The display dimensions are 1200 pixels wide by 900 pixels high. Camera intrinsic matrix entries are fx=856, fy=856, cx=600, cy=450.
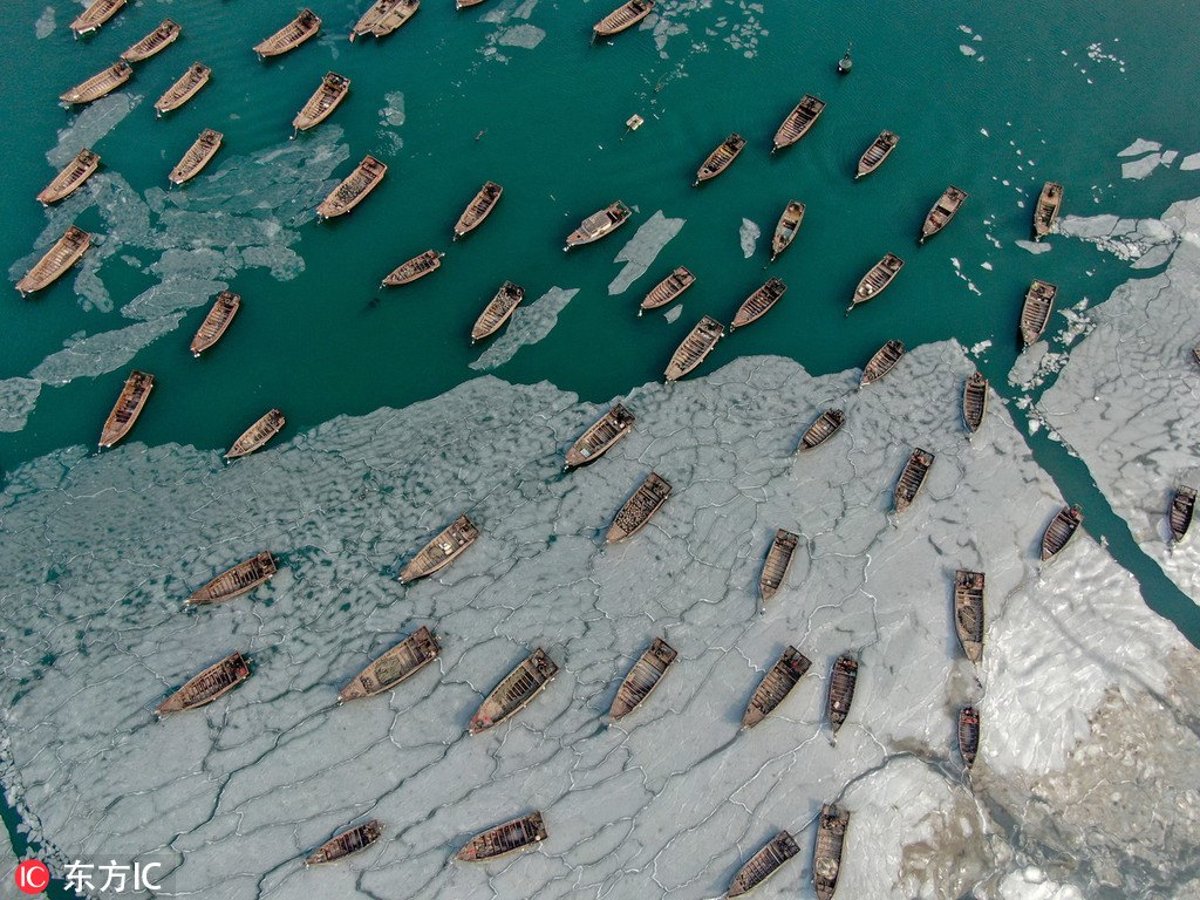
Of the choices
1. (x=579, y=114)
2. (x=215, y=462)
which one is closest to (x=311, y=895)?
(x=215, y=462)

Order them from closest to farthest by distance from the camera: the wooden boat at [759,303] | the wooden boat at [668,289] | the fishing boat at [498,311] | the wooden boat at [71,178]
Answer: the fishing boat at [498,311]
the wooden boat at [759,303]
the wooden boat at [668,289]
the wooden boat at [71,178]

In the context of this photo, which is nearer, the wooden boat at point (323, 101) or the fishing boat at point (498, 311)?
the fishing boat at point (498, 311)

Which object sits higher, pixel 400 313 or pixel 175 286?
pixel 175 286

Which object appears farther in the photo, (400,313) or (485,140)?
(485,140)

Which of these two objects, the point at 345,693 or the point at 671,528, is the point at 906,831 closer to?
the point at 671,528

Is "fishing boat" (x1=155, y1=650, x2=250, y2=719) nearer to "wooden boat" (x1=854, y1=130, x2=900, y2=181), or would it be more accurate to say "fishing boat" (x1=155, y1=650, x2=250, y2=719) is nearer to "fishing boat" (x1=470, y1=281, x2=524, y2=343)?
"fishing boat" (x1=470, y1=281, x2=524, y2=343)

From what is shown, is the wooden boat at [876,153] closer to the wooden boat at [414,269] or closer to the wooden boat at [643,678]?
the wooden boat at [414,269]

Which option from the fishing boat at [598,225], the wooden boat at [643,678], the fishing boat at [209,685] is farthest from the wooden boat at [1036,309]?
the fishing boat at [209,685]
